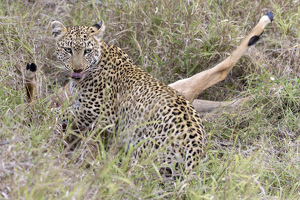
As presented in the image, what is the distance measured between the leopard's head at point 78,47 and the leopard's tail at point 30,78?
0.57 meters

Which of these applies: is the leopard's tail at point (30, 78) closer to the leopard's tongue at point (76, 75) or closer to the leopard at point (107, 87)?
the leopard at point (107, 87)

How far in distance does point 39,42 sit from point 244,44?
291 centimetres

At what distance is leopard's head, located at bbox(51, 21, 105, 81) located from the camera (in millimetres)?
4195

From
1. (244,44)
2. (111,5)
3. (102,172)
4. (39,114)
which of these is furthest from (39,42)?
(102,172)

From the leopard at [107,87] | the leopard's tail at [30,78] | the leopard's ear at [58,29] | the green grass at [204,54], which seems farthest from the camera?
the leopard's ear at [58,29]

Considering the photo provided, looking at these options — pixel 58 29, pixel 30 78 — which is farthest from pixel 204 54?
pixel 30 78

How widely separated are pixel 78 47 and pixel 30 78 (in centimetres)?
80

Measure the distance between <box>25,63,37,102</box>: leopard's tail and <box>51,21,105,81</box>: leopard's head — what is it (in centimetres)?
57

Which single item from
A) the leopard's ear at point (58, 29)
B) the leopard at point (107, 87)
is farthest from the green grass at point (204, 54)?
the leopard's ear at point (58, 29)

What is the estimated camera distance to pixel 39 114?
12.4 feet

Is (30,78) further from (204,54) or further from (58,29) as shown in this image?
(204,54)

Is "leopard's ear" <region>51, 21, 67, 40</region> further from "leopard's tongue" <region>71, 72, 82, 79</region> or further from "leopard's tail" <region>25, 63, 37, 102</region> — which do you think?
"leopard's tail" <region>25, 63, 37, 102</region>

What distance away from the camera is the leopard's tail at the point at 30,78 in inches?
135

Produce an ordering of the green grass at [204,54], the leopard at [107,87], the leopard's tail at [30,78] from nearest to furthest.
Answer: the leopard's tail at [30,78]
the leopard at [107,87]
the green grass at [204,54]
